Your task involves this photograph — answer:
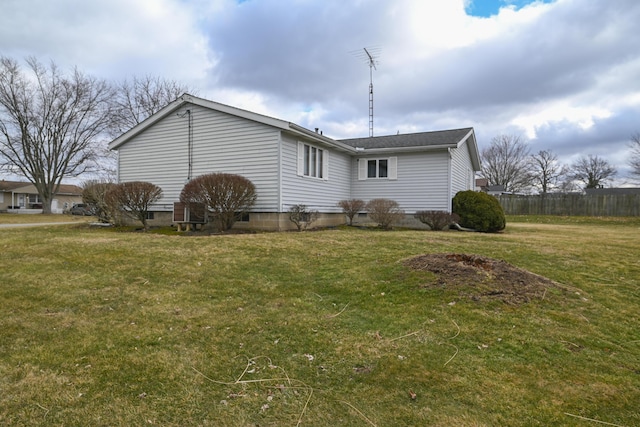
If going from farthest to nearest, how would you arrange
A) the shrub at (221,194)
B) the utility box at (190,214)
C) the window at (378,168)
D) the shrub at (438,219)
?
1. the window at (378,168)
2. the shrub at (438,219)
3. the utility box at (190,214)
4. the shrub at (221,194)

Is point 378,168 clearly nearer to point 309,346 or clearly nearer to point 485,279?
point 485,279

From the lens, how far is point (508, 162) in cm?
4819

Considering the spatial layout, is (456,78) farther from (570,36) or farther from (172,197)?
(172,197)

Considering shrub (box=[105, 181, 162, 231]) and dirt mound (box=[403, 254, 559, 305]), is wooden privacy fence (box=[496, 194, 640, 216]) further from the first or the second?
shrub (box=[105, 181, 162, 231])

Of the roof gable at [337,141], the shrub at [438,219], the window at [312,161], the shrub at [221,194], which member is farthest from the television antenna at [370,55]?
the shrub at [221,194]

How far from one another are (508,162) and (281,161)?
45.7 m

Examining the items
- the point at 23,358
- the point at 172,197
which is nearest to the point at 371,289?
the point at 23,358

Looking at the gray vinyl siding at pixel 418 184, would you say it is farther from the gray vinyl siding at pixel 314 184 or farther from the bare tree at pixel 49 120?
the bare tree at pixel 49 120

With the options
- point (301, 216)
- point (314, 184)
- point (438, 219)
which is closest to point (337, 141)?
point (314, 184)

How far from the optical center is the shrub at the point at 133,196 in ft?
37.8

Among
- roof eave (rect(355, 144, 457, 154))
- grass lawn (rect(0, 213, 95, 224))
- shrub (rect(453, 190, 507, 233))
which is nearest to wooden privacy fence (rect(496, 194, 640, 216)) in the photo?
shrub (rect(453, 190, 507, 233))

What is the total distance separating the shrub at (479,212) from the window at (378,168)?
3.06m

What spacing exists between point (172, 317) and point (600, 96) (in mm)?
26402

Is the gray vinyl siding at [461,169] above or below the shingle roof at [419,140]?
below
